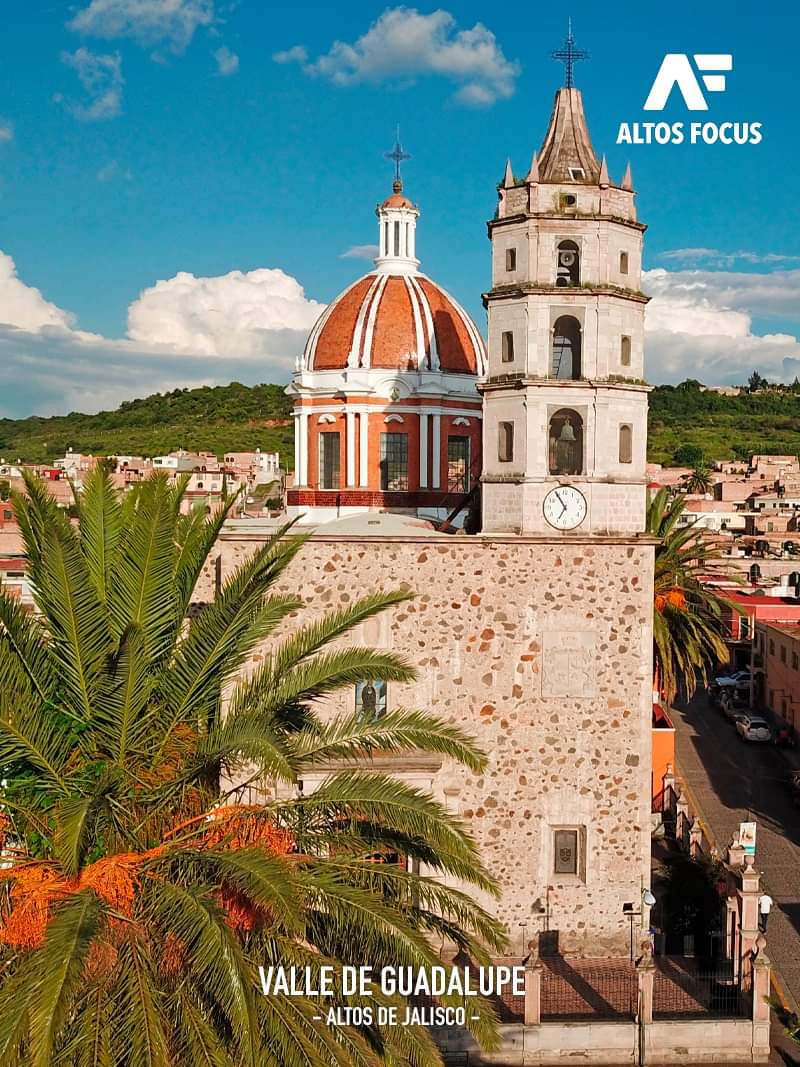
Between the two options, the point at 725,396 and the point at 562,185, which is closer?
the point at 562,185

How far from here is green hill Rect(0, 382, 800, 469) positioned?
92.8 m

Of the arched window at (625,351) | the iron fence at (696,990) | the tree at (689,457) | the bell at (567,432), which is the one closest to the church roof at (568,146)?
the arched window at (625,351)

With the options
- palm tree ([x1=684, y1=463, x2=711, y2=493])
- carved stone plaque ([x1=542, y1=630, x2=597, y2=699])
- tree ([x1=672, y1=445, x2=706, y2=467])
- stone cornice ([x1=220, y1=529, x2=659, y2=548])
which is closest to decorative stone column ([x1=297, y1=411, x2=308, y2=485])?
stone cornice ([x1=220, y1=529, x2=659, y2=548])

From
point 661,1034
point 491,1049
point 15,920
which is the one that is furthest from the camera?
point 661,1034

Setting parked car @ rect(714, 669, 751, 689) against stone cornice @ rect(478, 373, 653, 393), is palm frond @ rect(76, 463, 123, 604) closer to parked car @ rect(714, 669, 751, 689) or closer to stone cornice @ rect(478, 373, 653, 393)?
stone cornice @ rect(478, 373, 653, 393)

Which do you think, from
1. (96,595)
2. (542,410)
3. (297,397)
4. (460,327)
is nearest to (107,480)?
(96,595)

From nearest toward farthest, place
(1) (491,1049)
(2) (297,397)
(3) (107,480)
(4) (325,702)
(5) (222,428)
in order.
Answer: (1) (491,1049)
(3) (107,480)
(4) (325,702)
(2) (297,397)
(5) (222,428)

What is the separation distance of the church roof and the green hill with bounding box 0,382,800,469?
222ft

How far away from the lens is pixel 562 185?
14180mm

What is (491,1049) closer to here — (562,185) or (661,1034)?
(661,1034)

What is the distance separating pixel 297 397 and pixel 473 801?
32.5ft

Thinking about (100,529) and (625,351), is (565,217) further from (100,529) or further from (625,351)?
(100,529)

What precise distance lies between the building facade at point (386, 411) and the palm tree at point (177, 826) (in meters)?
11.3

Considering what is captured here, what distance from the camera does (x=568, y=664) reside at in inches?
557
